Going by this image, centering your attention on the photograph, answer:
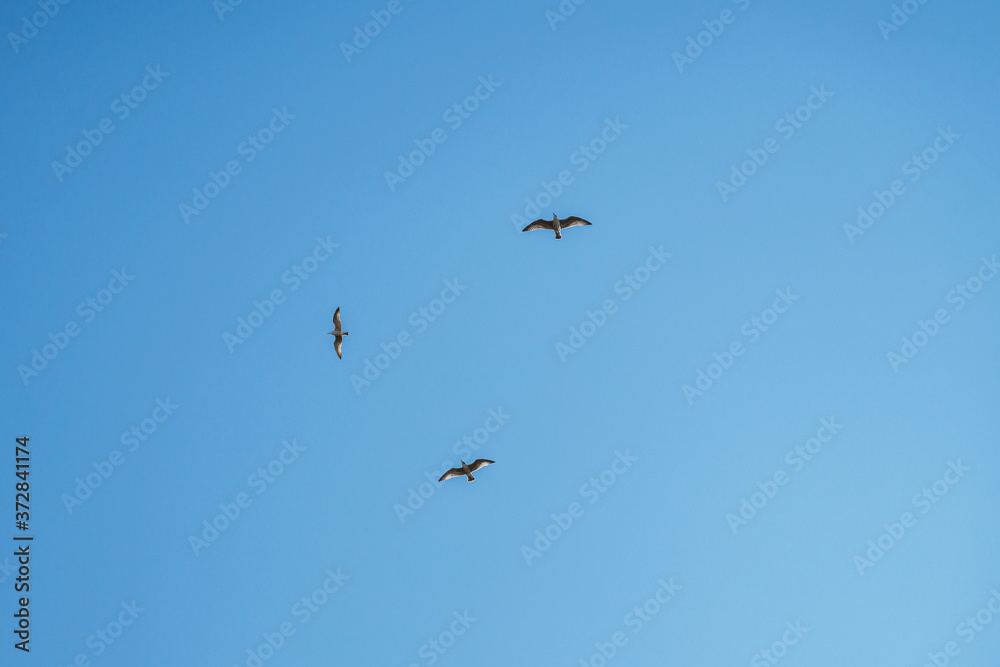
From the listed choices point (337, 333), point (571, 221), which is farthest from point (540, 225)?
point (337, 333)

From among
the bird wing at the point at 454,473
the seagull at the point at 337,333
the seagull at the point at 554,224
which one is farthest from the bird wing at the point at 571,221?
the bird wing at the point at 454,473

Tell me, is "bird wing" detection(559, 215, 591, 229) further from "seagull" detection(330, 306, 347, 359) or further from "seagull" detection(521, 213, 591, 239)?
"seagull" detection(330, 306, 347, 359)

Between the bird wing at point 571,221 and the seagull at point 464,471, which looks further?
the bird wing at point 571,221

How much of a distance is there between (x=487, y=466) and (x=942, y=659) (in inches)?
273

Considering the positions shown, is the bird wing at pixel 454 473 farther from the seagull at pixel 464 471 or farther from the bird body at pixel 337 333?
the bird body at pixel 337 333

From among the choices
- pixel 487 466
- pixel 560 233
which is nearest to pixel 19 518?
pixel 487 466

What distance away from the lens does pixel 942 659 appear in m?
10.1

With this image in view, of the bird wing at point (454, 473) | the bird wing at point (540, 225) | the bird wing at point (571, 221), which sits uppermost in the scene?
the bird wing at point (571, 221)

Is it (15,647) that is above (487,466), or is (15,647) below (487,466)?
below

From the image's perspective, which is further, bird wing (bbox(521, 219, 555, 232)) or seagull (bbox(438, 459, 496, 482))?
bird wing (bbox(521, 219, 555, 232))

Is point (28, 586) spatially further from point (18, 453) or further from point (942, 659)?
point (942, 659)

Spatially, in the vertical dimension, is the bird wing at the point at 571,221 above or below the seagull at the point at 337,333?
above

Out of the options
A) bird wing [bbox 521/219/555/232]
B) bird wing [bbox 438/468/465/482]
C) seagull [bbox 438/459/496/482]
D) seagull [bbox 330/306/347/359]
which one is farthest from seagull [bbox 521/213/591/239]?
bird wing [bbox 438/468/465/482]

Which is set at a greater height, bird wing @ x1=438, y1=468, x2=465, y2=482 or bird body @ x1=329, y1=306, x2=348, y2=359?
bird body @ x1=329, y1=306, x2=348, y2=359
